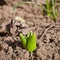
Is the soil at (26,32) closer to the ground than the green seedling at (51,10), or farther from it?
closer to the ground

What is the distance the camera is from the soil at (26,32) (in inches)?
71.9

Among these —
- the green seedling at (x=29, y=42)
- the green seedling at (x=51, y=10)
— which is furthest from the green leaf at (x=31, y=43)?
the green seedling at (x=51, y=10)

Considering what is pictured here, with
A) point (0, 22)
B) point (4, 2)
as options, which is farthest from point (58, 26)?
point (4, 2)

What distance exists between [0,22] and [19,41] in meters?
0.43

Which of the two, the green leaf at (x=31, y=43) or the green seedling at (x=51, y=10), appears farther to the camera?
the green seedling at (x=51, y=10)

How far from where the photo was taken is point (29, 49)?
182 centimetres

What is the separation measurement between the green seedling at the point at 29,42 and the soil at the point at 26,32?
0.15 feet

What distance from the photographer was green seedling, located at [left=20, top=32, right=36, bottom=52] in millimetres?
1750

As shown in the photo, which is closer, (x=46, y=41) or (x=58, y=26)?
(x=46, y=41)

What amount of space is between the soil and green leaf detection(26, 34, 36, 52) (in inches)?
1.5

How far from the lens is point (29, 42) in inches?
Result: 69.6

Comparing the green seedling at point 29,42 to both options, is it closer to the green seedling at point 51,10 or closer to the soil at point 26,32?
the soil at point 26,32

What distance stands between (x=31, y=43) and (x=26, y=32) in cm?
28

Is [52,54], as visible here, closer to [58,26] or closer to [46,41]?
[46,41]
